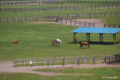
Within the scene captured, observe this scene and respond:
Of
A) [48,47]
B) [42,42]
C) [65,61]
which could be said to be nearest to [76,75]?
[65,61]

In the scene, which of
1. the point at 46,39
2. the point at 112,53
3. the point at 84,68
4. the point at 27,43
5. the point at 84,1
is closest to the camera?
the point at 84,68

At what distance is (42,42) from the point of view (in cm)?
5016

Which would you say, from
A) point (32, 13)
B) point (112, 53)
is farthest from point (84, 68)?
point (32, 13)

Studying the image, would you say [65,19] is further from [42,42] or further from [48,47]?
[48,47]

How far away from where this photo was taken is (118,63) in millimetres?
34531

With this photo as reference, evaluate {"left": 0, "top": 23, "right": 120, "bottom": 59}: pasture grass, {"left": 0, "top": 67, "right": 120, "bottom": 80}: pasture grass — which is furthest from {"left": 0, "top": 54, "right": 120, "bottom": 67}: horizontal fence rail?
{"left": 0, "top": 23, "right": 120, "bottom": 59}: pasture grass

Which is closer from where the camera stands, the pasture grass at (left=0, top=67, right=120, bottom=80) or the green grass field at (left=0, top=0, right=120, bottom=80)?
the pasture grass at (left=0, top=67, right=120, bottom=80)

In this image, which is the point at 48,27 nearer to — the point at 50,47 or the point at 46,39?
the point at 46,39

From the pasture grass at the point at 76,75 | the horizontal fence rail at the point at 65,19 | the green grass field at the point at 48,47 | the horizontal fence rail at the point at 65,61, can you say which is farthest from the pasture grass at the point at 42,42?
the pasture grass at the point at 76,75

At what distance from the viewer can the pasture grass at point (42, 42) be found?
133 feet

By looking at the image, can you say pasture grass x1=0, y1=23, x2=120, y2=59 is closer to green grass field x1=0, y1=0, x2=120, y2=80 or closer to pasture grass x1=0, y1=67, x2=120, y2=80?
green grass field x1=0, y1=0, x2=120, y2=80

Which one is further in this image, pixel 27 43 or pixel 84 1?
pixel 84 1

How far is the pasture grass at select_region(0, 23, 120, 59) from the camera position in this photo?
40.6 meters

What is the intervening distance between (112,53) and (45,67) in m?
11.5
